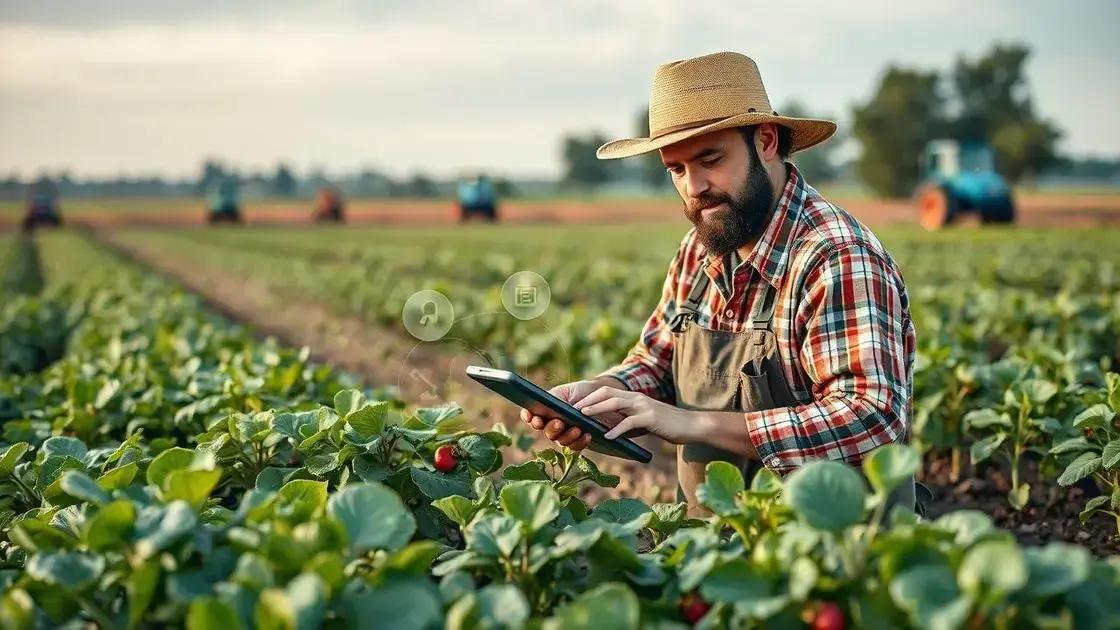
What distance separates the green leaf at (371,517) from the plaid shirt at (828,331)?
1045mm

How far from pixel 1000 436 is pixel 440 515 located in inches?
96.8

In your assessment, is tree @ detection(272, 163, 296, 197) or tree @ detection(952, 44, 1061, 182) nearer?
tree @ detection(952, 44, 1061, 182)

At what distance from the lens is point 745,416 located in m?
2.57

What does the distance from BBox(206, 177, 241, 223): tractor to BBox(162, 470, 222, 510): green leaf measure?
44.9m

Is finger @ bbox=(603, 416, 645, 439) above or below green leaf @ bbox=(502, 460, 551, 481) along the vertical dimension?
above

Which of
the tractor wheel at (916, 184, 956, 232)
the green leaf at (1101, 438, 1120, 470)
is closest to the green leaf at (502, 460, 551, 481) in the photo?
the green leaf at (1101, 438, 1120, 470)

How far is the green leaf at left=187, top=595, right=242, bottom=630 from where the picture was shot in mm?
1533

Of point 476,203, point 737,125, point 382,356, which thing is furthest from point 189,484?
point 476,203

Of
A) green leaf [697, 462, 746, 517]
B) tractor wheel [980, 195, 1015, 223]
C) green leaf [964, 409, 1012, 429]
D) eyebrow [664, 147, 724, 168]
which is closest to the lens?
green leaf [697, 462, 746, 517]

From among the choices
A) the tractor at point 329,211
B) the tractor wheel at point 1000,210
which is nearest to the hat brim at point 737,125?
the tractor wheel at point 1000,210

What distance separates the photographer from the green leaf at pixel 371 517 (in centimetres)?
181

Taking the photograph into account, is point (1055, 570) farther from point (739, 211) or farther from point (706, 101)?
point (706, 101)

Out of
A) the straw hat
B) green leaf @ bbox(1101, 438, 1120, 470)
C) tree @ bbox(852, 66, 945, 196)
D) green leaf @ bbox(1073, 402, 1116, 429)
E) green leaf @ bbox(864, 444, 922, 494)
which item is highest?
tree @ bbox(852, 66, 945, 196)

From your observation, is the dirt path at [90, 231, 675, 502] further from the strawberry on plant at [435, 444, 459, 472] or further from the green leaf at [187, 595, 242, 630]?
the green leaf at [187, 595, 242, 630]
